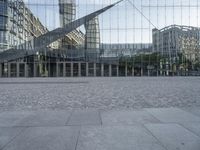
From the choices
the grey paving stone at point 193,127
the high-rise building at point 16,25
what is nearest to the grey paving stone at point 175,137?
the grey paving stone at point 193,127

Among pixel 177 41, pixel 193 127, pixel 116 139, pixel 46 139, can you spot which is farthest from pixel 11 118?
pixel 177 41

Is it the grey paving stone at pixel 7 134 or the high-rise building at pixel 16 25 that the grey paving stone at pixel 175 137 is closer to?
the grey paving stone at pixel 7 134

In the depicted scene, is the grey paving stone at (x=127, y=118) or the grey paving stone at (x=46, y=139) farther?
the grey paving stone at (x=127, y=118)

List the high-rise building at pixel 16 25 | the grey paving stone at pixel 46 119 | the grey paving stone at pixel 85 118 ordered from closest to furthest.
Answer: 1. the grey paving stone at pixel 46 119
2. the grey paving stone at pixel 85 118
3. the high-rise building at pixel 16 25

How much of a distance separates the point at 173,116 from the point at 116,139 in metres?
3.13

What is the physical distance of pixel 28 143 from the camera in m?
5.19

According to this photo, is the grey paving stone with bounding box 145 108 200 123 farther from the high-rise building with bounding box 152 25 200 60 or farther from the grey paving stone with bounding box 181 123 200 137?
the high-rise building with bounding box 152 25 200 60

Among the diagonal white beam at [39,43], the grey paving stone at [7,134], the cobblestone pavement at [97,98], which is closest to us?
the grey paving stone at [7,134]

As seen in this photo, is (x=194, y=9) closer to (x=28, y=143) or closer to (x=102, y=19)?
(x=102, y=19)

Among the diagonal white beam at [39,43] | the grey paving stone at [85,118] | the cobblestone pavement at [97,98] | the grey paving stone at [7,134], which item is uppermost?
the diagonal white beam at [39,43]

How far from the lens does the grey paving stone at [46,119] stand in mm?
6977

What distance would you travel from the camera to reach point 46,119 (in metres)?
7.54

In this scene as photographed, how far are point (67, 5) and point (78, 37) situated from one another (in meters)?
6.70

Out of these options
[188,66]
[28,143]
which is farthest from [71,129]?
[188,66]
